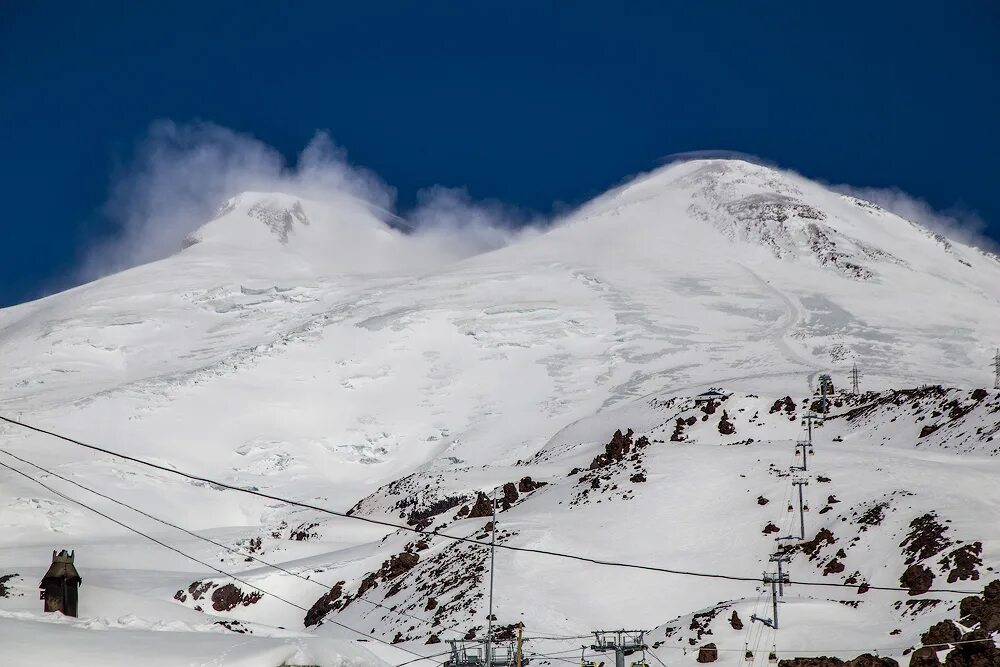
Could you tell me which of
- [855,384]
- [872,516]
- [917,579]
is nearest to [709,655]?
[917,579]

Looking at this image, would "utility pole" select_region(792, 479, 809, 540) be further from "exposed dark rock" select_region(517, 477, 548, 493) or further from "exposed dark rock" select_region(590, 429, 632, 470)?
"exposed dark rock" select_region(517, 477, 548, 493)

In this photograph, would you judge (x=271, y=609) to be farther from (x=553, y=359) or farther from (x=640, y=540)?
(x=553, y=359)

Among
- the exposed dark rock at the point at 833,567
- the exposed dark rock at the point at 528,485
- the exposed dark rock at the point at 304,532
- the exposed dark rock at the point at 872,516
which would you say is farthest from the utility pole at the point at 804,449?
the exposed dark rock at the point at 304,532

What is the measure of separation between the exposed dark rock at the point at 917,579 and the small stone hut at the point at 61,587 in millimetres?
33899

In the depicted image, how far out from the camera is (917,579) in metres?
47.1

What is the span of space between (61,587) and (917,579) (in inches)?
1365

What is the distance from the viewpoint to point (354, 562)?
7762 cm

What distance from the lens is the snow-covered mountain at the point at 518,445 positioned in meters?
52.7

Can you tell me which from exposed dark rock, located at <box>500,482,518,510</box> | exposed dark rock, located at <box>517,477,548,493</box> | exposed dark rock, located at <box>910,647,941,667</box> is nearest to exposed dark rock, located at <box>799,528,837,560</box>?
exposed dark rock, located at <box>910,647,941,667</box>

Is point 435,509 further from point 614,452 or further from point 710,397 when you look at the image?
point 710,397

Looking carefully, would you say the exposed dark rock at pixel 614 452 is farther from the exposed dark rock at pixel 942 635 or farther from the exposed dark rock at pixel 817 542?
the exposed dark rock at pixel 942 635

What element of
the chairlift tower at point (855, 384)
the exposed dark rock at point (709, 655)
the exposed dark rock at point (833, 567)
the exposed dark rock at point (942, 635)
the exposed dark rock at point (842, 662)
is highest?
the chairlift tower at point (855, 384)

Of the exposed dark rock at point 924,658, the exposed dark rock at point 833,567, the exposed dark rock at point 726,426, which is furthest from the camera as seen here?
the exposed dark rock at point 726,426

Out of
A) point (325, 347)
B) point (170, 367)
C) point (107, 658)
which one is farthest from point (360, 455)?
point (107, 658)
